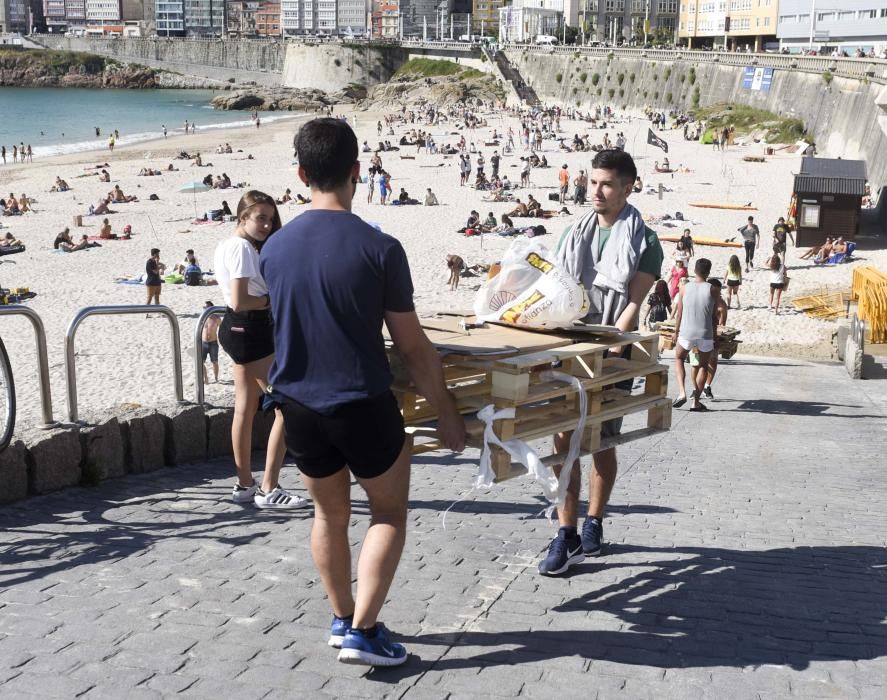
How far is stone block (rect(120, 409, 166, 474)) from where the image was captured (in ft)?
19.2

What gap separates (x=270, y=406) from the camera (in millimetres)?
3613

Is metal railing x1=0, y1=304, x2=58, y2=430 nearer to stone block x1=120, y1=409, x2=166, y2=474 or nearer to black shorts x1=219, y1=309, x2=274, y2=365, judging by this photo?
stone block x1=120, y1=409, x2=166, y2=474

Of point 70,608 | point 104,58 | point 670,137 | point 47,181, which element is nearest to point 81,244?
point 47,181

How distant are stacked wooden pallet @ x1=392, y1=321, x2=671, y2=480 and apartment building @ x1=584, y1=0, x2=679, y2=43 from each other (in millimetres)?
116226

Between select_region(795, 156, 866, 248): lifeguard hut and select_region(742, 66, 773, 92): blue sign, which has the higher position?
select_region(742, 66, 773, 92): blue sign

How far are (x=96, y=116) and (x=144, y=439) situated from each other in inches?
3696

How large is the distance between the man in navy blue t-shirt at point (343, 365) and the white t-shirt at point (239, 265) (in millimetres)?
1531

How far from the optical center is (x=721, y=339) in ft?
37.2

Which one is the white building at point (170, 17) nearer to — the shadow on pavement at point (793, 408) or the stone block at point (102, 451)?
the shadow on pavement at point (793, 408)

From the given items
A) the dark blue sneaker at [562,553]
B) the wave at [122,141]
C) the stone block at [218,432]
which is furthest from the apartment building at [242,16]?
the dark blue sneaker at [562,553]

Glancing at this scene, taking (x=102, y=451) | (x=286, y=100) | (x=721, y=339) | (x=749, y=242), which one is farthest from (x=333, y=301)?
(x=286, y=100)

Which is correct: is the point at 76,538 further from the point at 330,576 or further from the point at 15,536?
the point at 330,576

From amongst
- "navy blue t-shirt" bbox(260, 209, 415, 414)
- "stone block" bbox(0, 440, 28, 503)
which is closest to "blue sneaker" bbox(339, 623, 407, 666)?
"navy blue t-shirt" bbox(260, 209, 415, 414)

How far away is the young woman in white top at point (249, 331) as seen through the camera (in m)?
5.00
